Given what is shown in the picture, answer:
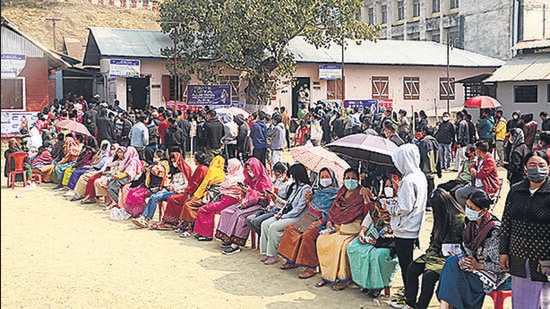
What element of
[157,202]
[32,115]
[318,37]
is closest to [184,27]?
[318,37]

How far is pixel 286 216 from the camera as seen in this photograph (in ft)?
23.5

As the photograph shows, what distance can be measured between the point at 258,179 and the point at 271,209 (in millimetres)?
733

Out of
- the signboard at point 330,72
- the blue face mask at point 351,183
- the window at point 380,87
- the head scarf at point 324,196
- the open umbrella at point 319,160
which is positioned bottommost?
the head scarf at point 324,196

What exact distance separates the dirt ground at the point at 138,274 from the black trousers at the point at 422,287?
43cm

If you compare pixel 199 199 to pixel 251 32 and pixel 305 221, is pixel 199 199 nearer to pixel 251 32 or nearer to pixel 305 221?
pixel 305 221

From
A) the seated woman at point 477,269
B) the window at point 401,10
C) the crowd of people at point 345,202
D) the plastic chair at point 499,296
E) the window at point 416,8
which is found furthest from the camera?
the window at point 401,10

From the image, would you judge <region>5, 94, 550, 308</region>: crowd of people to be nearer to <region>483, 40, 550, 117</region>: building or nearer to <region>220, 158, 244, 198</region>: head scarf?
<region>220, 158, 244, 198</region>: head scarf

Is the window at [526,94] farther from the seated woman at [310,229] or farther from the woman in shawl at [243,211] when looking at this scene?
the seated woman at [310,229]

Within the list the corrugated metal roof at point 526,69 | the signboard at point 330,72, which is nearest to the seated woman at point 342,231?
the corrugated metal roof at point 526,69

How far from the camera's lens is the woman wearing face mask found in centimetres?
429

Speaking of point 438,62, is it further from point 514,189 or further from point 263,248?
point 514,189

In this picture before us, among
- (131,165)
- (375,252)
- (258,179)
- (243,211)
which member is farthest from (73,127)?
(375,252)

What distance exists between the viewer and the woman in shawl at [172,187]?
921 centimetres

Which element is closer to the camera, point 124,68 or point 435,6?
→ point 124,68
